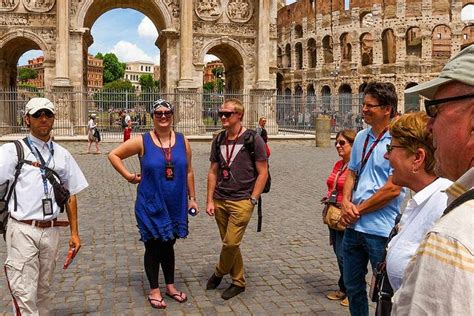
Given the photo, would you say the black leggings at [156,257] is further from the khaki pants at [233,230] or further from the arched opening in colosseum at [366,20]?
the arched opening in colosseum at [366,20]

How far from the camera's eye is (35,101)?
12.0ft

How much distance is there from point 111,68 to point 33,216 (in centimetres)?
9616

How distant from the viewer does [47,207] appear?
3582 mm

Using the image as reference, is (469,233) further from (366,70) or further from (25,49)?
(366,70)

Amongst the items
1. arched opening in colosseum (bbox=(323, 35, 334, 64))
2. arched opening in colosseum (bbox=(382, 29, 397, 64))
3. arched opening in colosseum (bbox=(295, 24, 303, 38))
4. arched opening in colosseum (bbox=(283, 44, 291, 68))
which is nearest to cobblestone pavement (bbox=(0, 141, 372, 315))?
arched opening in colosseum (bbox=(382, 29, 397, 64))

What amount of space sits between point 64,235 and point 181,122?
57.8 ft

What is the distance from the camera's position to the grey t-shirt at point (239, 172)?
4.90m

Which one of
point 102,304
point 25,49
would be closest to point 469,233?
point 102,304

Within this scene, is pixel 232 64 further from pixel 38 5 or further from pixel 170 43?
pixel 38 5

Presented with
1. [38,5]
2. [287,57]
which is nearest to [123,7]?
[38,5]

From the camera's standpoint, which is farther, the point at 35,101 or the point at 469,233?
the point at 35,101

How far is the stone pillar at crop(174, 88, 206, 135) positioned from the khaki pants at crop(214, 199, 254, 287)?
770 inches

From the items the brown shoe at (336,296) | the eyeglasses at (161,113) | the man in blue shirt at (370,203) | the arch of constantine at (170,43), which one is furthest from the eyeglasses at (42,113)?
the arch of constantine at (170,43)

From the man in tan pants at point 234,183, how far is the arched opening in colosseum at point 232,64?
21954 millimetres
